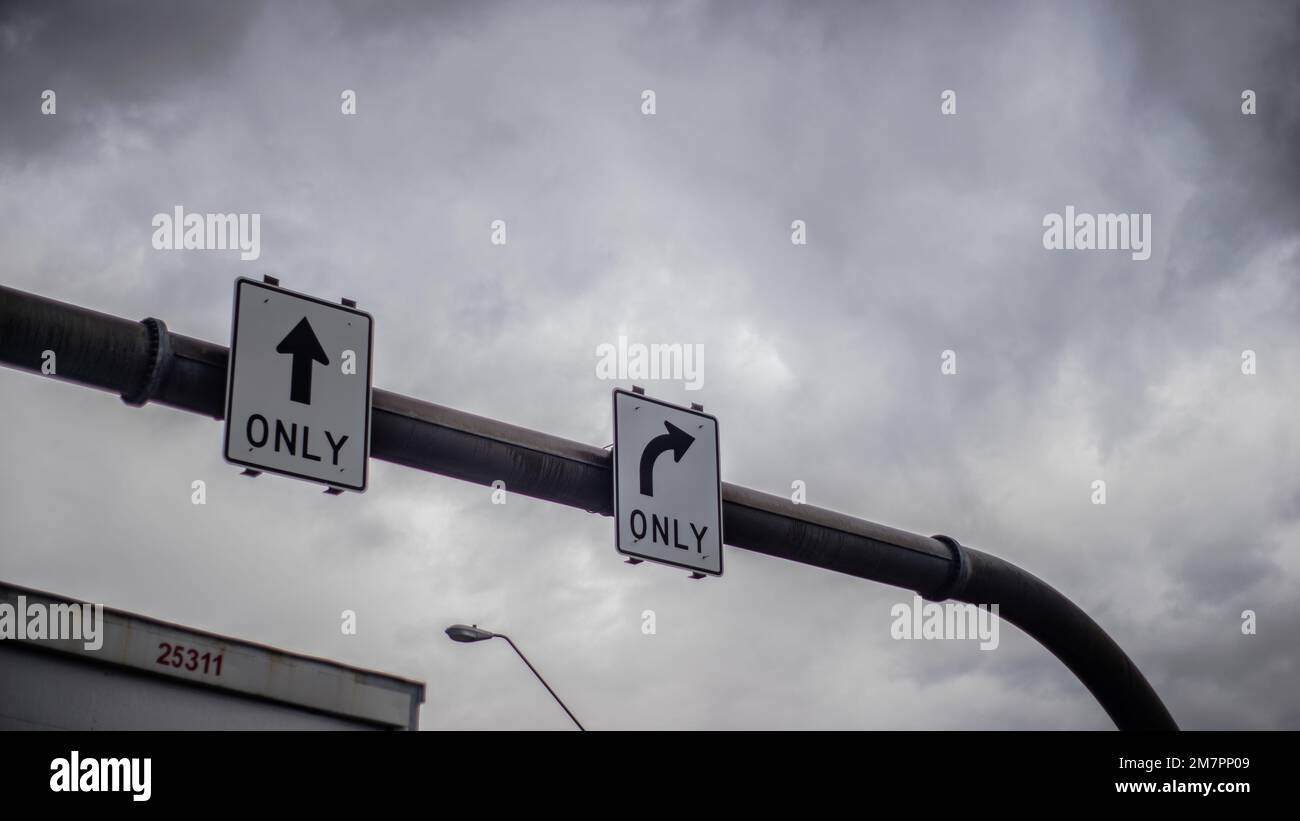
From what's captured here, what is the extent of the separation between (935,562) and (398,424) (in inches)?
149

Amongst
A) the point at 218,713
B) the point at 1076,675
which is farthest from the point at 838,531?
the point at 218,713

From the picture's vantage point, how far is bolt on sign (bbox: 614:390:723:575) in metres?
7.02

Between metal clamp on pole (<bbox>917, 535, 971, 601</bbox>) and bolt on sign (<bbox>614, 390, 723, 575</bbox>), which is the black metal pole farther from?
bolt on sign (<bbox>614, 390, 723, 575</bbox>)

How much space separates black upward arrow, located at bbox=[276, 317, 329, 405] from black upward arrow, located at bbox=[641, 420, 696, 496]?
6.60ft

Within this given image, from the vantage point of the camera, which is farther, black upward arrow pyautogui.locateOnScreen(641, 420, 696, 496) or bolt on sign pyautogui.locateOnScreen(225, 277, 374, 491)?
black upward arrow pyautogui.locateOnScreen(641, 420, 696, 496)

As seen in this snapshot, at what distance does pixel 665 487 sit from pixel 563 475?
0.71 meters

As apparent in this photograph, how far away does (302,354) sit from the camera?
6.25 metres

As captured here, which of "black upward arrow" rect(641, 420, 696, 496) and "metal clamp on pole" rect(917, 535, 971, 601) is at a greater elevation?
"black upward arrow" rect(641, 420, 696, 496)

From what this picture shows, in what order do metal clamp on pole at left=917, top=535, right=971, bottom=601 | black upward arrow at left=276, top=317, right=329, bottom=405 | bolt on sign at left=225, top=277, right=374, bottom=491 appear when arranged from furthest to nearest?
1. metal clamp on pole at left=917, top=535, right=971, bottom=601
2. black upward arrow at left=276, top=317, right=329, bottom=405
3. bolt on sign at left=225, top=277, right=374, bottom=491

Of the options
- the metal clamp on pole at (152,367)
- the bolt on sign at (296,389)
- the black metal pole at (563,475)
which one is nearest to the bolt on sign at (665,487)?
the black metal pole at (563,475)

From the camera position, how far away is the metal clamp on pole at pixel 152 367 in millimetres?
5730

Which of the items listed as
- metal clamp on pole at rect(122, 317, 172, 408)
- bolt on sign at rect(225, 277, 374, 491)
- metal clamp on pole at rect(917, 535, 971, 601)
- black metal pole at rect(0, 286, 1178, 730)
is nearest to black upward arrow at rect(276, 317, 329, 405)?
bolt on sign at rect(225, 277, 374, 491)
